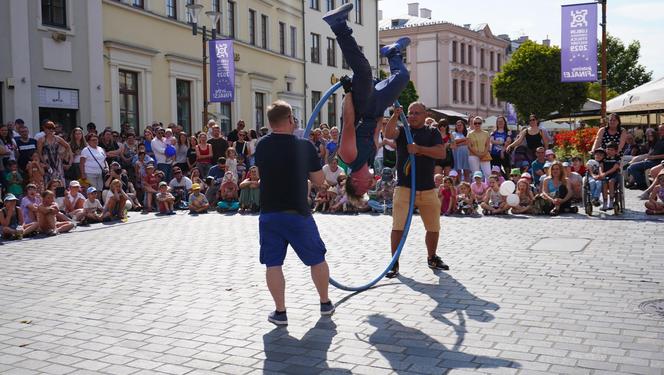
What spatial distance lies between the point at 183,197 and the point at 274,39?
19923mm

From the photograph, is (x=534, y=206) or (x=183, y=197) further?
(x=183, y=197)

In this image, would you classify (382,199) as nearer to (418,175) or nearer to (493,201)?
(493,201)

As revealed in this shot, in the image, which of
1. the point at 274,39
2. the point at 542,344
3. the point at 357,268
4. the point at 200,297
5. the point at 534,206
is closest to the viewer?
the point at 542,344

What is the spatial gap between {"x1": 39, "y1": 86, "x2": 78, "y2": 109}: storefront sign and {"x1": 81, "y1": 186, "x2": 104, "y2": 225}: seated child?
6.39 m

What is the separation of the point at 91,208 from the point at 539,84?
4910 centimetres

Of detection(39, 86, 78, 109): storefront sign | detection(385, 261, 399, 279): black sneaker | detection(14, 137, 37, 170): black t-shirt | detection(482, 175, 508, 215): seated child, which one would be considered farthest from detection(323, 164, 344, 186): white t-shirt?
detection(39, 86, 78, 109): storefront sign

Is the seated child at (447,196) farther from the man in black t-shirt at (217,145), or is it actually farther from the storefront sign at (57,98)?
the storefront sign at (57,98)

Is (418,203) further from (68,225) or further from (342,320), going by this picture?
(68,225)

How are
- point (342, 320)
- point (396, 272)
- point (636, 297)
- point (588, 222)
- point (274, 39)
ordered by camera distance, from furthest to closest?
point (274, 39) → point (588, 222) → point (396, 272) → point (636, 297) → point (342, 320)

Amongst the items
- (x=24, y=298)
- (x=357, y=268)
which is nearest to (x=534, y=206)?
(x=357, y=268)

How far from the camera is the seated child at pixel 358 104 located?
5.99 metres

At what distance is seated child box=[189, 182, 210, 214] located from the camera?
15891 millimetres

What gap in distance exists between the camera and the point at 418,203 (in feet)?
25.4

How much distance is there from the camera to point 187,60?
2670cm
